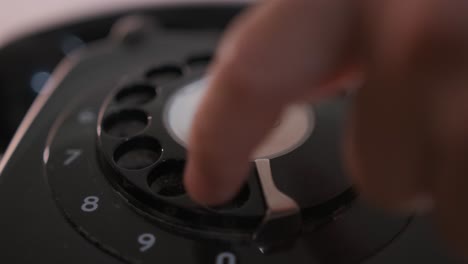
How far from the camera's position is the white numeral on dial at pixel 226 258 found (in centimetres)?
28

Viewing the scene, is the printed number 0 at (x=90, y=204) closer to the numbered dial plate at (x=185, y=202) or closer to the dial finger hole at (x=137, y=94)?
the numbered dial plate at (x=185, y=202)

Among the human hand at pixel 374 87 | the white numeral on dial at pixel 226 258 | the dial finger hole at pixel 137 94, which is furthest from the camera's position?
the dial finger hole at pixel 137 94

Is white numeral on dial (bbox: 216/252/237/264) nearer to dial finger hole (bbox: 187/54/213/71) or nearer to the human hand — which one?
the human hand

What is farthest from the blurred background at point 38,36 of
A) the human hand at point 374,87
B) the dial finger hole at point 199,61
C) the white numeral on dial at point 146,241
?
the human hand at point 374,87

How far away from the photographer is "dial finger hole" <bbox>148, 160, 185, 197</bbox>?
0.33 metres

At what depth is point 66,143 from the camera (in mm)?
363

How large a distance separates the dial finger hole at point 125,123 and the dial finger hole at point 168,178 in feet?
0.15

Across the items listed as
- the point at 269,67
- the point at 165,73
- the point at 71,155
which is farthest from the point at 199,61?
the point at 269,67

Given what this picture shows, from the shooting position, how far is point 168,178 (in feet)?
1.10

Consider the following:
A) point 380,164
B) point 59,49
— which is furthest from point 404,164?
point 59,49

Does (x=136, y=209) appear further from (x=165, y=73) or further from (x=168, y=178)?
(x=165, y=73)

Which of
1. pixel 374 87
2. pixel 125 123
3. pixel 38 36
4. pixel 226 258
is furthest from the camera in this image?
pixel 38 36

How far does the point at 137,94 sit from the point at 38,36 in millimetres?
162

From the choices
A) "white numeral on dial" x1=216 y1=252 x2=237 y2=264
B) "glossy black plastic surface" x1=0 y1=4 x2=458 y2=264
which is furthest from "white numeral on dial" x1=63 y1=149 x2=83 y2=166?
"white numeral on dial" x1=216 y1=252 x2=237 y2=264
